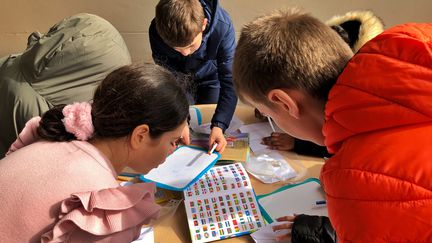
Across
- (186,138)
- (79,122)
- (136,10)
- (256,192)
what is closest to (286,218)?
(256,192)

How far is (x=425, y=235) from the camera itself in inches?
25.2

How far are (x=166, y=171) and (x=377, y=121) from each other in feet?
2.41

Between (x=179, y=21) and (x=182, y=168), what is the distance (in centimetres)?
54

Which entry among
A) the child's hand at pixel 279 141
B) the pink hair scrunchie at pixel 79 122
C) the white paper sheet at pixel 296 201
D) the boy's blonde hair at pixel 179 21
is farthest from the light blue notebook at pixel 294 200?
the boy's blonde hair at pixel 179 21

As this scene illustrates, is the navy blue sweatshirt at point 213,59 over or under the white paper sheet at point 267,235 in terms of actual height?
over

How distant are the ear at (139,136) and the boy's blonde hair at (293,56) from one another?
0.30 metres

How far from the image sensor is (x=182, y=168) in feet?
4.16

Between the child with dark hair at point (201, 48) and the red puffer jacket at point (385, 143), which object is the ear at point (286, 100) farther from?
the child with dark hair at point (201, 48)

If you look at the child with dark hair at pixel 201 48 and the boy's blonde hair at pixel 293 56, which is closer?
the boy's blonde hair at pixel 293 56

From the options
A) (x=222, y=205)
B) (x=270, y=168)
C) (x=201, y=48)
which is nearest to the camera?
(x=222, y=205)

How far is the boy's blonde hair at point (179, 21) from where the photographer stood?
141 centimetres

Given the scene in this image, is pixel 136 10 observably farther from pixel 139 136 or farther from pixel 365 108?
pixel 365 108

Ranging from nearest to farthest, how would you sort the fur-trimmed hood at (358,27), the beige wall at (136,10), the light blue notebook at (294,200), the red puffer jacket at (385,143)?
the red puffer jacket at (385,143) → the light blue notebook at (294,200) → the fur-trimmed hood at (358,27) → the beige wall at (136,10)

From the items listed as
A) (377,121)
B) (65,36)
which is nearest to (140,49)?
(65,36)
